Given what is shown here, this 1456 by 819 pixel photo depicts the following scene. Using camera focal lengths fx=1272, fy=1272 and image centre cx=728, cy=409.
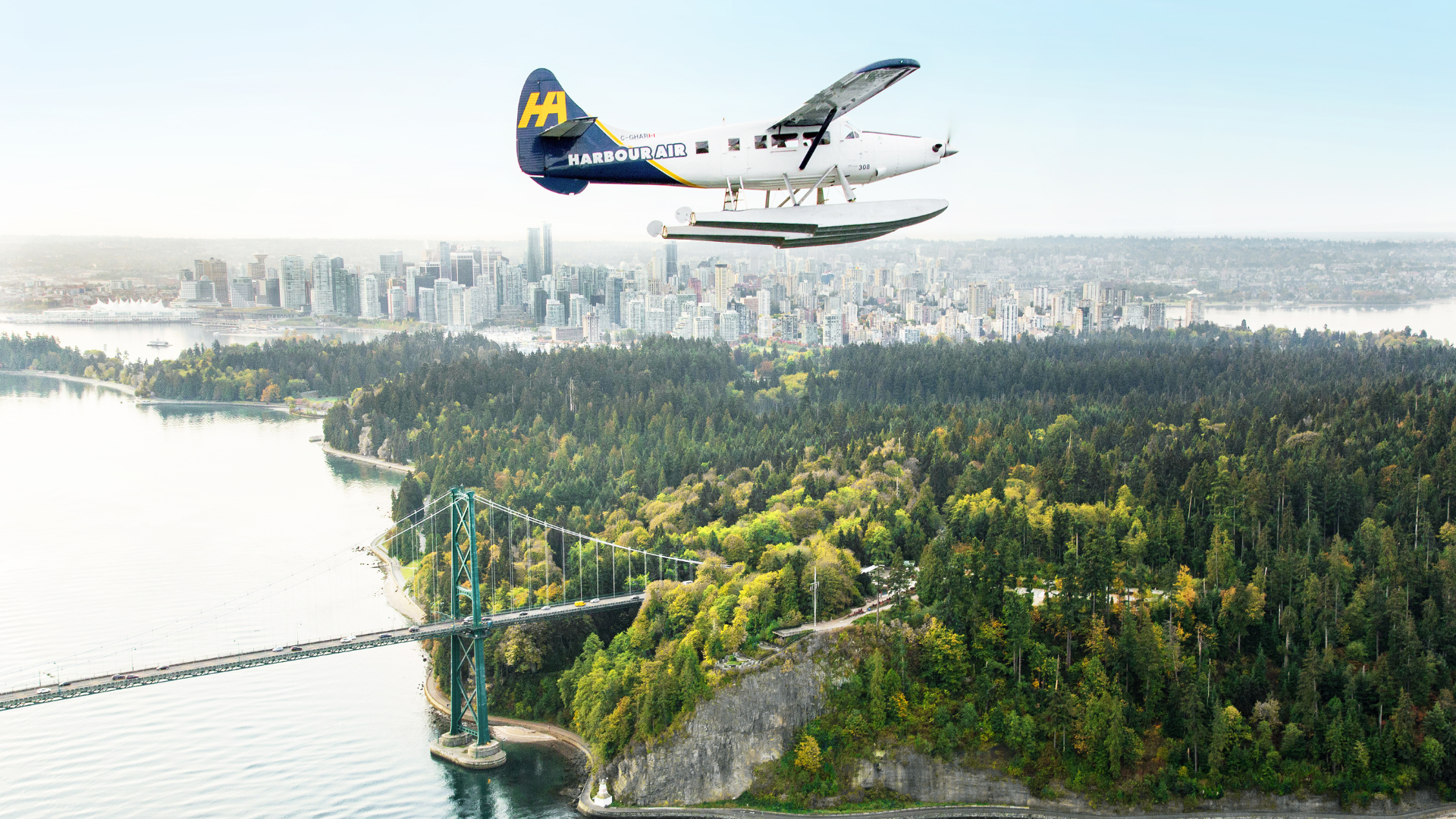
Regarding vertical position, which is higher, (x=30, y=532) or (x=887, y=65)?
(x=887, y=65)

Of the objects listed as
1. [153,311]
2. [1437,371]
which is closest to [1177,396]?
[1437,371]

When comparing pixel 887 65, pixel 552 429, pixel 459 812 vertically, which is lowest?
pixel 459 812

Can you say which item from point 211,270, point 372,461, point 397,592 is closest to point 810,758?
point 397,592

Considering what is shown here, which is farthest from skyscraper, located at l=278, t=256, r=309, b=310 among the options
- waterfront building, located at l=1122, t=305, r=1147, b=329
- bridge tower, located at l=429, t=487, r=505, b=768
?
bridge tower, located at l=429, t=487, r=505, b=768

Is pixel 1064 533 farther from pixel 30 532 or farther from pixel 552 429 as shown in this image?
pixel 30 532

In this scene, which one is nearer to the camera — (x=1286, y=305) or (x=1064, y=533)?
(x=1064, y=533)

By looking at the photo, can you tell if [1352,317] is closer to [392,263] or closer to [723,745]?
[392,263]

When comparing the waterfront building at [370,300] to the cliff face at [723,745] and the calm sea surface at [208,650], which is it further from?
the cliff face at [723,745]

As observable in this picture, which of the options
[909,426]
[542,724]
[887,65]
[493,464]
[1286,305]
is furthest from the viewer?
[1286,305]
